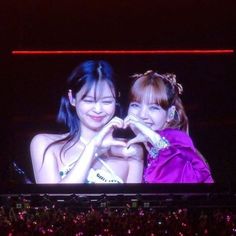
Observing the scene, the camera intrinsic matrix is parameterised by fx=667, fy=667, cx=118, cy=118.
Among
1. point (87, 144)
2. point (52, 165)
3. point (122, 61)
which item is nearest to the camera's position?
point (52, 165)

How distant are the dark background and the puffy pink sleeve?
0.68 ft

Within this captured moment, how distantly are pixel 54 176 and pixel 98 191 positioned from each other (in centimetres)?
60

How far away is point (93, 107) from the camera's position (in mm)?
8641

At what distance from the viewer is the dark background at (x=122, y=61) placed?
28.7 ft

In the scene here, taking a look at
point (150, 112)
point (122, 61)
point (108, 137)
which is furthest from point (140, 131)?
point (122, 61)

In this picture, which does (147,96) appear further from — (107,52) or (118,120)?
(107,52)

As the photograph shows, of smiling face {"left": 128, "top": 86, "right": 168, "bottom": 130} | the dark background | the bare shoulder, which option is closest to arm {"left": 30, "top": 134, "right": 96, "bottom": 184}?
the bare shoulder

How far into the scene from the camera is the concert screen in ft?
27.9

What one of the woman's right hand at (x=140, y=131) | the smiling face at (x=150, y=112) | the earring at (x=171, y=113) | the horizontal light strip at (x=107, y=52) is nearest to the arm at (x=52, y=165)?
the woman's right hand at (x=140, y=131)

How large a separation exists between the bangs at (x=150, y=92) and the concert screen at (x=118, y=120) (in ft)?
0.04

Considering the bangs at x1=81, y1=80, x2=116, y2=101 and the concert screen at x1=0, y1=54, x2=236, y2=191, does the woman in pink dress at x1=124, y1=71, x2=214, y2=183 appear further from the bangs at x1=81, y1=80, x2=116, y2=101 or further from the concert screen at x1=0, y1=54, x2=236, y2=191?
the bangs at x1=81, y1=80, x2=116, y2=101

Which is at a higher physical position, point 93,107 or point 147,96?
point 147,96

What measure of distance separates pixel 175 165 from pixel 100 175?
3.17 feet

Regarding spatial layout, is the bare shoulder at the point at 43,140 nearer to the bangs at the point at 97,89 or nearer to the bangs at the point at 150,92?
the bangs at the point at 97,89
